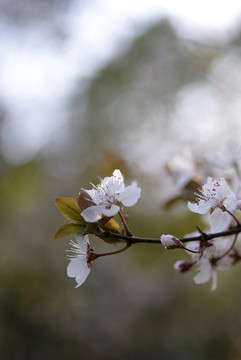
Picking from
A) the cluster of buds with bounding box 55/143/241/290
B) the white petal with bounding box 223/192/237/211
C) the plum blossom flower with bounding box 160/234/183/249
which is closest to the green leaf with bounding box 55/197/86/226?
the cluster of buds with bounding box 55/143/241/290

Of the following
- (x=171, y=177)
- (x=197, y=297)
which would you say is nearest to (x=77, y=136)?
(x=197, y=297)

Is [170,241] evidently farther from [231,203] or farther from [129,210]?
[129,210]

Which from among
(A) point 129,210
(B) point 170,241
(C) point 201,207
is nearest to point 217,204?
(C) point 201,207

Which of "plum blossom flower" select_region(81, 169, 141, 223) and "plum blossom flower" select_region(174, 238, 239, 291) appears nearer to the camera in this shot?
"plum blossom flower" select_region(81, 169, 141, 223)

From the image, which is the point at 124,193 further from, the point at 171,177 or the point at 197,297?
the point at 197,297

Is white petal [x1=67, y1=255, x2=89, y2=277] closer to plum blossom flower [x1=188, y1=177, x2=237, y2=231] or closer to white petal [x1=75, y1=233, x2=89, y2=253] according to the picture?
white petal [x1=75, y1=233, x2=89, y2=253]

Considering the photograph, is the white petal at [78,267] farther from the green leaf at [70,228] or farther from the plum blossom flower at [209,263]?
the plum blossom flower at [209,263]
